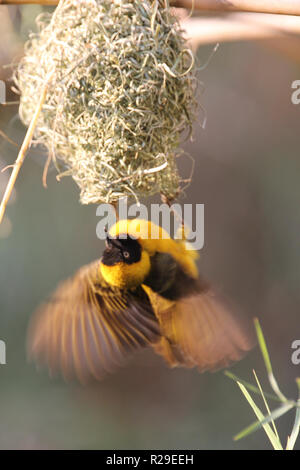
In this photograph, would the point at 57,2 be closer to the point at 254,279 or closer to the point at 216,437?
the point at 254,279

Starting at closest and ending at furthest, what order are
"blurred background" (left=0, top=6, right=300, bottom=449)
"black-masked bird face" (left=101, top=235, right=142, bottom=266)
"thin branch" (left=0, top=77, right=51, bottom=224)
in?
"thin branch" (left=0, top=77, right=51, bottom=224)
"black-masked bird face" (left=101, top=235, right=142, bottom=266)
"blurred background" (left=0, top=6, right=300, bottom=449)

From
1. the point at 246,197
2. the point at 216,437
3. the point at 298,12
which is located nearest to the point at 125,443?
the point at 216,437

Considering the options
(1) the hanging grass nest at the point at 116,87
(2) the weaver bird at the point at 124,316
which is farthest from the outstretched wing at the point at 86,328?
(1) the hanging grass nest at the point at 116,87

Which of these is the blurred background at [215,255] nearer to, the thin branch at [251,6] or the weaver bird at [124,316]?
the weaver bird at [124,316]

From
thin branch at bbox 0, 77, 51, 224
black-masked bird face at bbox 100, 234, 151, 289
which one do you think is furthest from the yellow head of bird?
thin branch at bbox 0, 77, 51, 224

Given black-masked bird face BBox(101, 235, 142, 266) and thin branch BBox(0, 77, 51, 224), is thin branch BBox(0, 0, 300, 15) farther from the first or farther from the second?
black-masked bird face BBox(101, 235, 142, 266)
